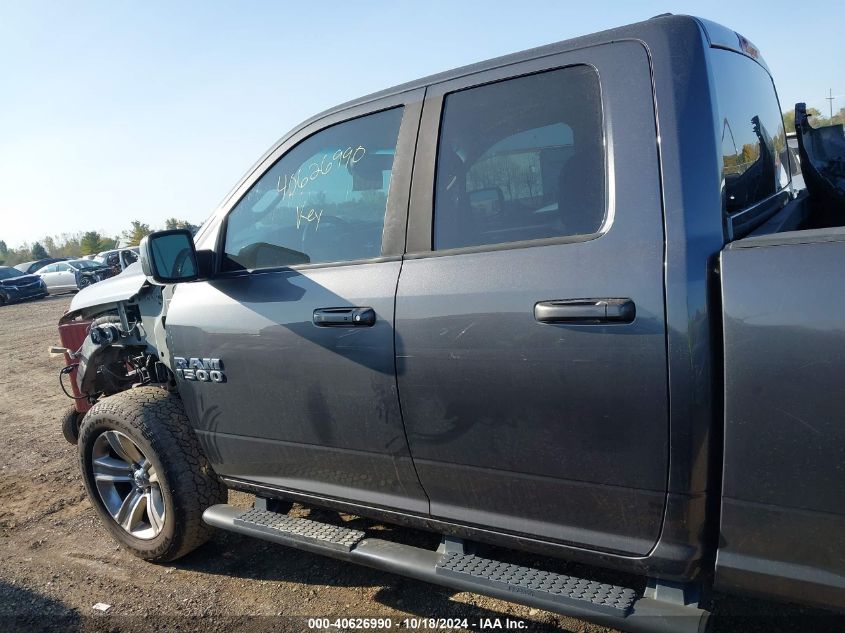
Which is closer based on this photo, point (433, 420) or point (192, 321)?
point (433, 420)

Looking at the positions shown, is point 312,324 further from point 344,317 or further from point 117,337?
point 117,337

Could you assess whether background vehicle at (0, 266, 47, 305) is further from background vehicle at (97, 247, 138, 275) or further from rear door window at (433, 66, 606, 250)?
rear door window at (433, 66, 606, 250)

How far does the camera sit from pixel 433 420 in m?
2.25

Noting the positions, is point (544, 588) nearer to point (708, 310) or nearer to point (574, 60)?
point (708, 310)

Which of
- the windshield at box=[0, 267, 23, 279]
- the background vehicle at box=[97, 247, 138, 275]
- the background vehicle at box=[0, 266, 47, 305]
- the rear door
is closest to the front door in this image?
the rear door

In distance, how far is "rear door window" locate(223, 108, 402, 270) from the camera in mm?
2553

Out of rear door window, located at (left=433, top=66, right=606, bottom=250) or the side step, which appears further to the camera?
rear door window, located at (left=433, top=66, right=606, bottom=250)

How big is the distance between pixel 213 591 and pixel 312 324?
153 centimetres

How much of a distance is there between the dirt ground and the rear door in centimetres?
75

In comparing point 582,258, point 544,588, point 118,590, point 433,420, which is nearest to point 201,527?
point 118,590

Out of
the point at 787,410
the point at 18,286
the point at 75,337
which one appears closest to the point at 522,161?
the point at 787,410

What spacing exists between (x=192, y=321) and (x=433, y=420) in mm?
1322

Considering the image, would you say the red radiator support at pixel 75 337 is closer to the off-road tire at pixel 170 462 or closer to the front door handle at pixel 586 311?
the off-road tire at pixel 170 462

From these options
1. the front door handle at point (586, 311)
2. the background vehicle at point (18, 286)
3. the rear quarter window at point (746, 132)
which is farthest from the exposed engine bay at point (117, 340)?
the background vehicle at point (18, 286)
